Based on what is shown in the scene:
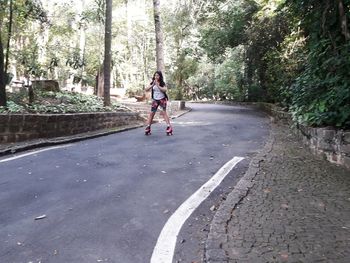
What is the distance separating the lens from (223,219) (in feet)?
15.0

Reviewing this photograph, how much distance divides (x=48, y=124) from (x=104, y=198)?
5.59 metres

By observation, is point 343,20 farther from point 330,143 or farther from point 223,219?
point 223,219

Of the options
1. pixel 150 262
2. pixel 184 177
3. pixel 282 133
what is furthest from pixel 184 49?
pixel 150 262

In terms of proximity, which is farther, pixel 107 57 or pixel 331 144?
pixel 107 57

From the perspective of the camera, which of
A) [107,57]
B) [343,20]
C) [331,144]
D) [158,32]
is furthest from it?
[158,32]

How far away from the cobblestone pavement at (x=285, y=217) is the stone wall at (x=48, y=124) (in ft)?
17.5

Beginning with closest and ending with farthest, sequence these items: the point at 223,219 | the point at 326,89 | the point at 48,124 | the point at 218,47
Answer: the point at 223,219 → the point at 326,89 → the point at 48,124 → the point at 218,47

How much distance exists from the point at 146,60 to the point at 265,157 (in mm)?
29772

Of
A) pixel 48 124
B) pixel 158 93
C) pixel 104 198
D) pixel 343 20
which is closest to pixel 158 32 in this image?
pixel 158 93

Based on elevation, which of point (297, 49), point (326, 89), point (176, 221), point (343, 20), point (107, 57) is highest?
point (297, 49)

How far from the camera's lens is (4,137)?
30.1 ft

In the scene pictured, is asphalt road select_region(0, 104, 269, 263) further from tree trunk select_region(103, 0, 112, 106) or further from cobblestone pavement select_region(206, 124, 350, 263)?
tree trunk select_region(103, 0, 112, 106)

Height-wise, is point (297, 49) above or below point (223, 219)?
above

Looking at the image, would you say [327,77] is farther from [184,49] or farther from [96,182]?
[184,49]
